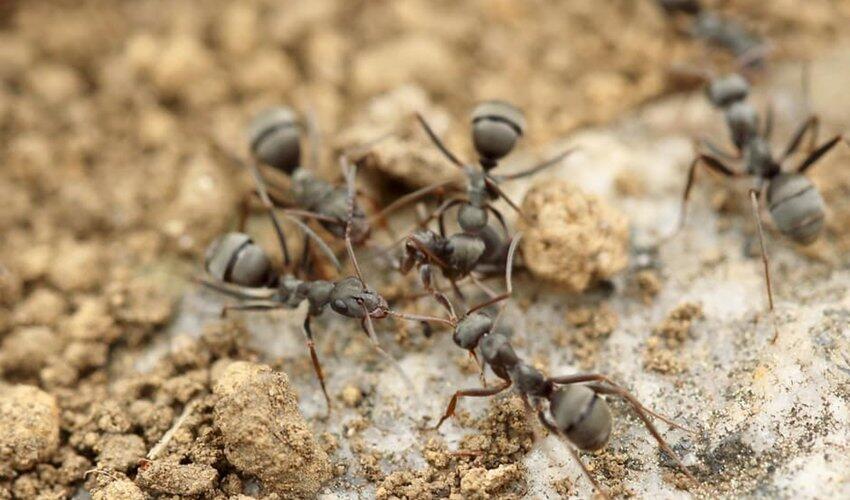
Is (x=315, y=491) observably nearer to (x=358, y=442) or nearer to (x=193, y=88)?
(x=358, y=442)

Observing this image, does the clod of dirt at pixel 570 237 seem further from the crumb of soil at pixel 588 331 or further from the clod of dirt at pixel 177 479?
the clod of dirt at pixel 177 479

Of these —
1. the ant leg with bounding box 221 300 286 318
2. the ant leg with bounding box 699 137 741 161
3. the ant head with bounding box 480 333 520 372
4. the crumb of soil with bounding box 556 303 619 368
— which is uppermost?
the ant leg with bounding box 699 137 741 161

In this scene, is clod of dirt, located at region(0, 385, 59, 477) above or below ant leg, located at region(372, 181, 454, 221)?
below

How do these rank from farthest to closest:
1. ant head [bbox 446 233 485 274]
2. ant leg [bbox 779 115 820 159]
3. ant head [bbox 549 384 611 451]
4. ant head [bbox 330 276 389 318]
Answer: ant leg [bbox 779 115 820 159] → ant head [bbox 446 233 485 274] → ant head [bbox 330 276 389 318] → ant head [bbox 549 384 611 451]

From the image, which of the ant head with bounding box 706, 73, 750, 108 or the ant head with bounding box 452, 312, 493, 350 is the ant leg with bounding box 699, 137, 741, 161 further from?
the ant head with bounding box 452, 312, 493, 350

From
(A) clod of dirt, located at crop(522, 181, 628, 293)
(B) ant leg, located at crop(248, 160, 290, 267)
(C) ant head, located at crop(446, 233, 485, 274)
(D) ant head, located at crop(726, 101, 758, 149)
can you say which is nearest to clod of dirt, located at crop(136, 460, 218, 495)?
(B) ant leg, located at crop(248, 160, 290, 267)

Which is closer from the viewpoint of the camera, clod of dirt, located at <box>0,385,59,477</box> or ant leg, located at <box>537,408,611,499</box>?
ant leg, located at <box>537,408,611,499</box>

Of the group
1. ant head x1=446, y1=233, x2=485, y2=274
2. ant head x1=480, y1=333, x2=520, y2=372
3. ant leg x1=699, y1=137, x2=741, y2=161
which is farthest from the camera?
ant leg x1=699, y1=137, x2=741, y2=161
